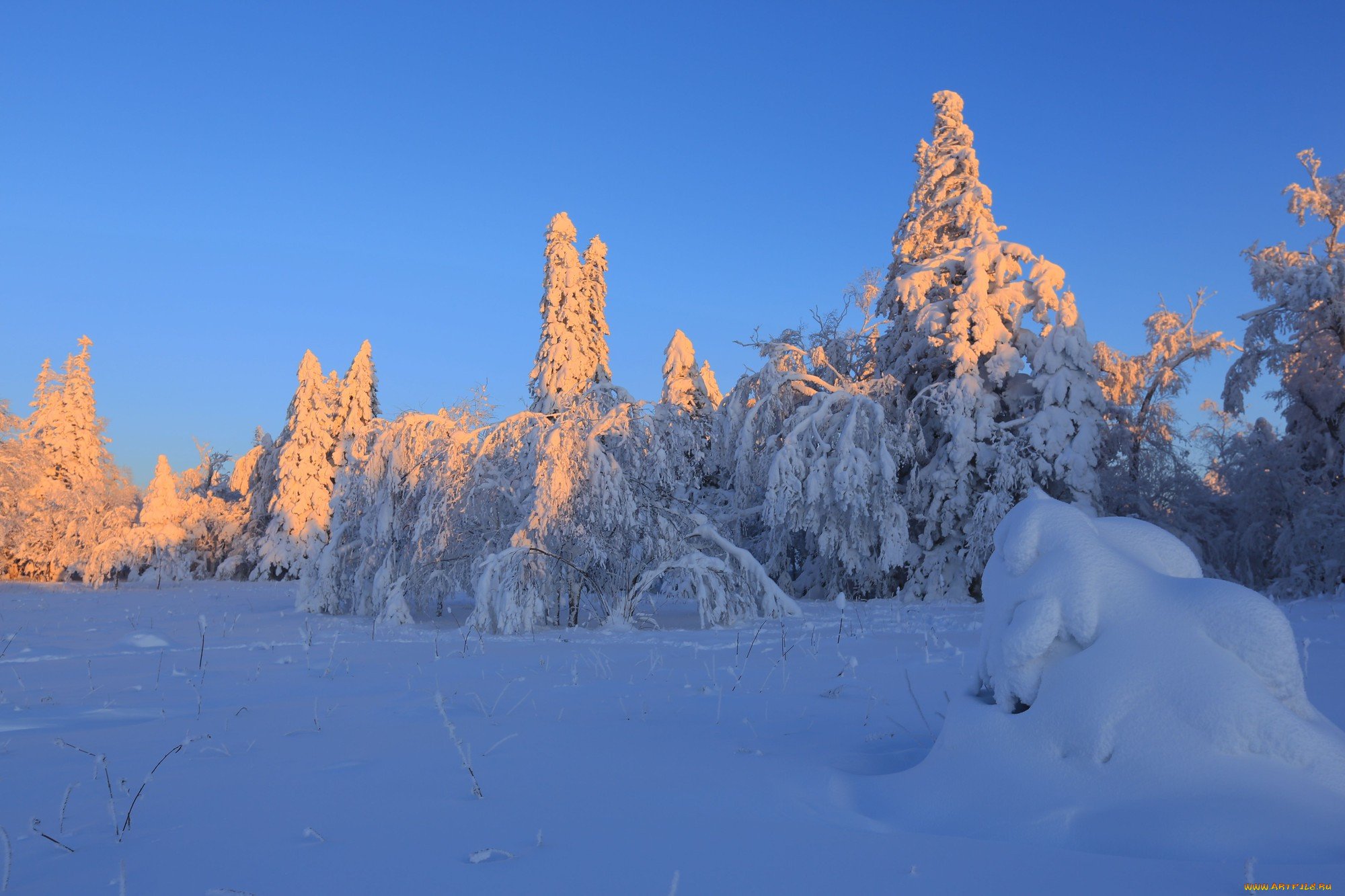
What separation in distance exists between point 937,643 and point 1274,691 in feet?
19.0

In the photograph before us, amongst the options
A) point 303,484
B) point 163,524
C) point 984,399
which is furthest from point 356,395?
point 984,399

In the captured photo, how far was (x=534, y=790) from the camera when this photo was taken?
293 centimetres

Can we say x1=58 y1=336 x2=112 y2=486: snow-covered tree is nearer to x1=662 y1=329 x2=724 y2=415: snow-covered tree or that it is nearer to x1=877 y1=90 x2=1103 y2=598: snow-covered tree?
x1=662 y1=329 x2=724 y2=415: snow-covered tree

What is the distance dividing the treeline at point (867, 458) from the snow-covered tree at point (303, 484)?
9.49m

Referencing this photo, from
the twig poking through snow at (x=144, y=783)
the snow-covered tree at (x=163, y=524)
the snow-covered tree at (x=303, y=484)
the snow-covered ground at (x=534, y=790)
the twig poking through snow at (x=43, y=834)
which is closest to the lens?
the snow-covered ground at (x=534, y=790)

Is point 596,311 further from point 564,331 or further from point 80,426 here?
point 80,426

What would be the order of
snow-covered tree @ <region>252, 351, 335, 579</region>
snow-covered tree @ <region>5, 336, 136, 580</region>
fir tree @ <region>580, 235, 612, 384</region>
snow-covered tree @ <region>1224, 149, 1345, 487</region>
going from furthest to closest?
1. snow-covered tree @ <region>252, 351, 335, 579</region>
2. snow-covered tree @ <region>5, 336, 136, 580</region>
3. fir tree @ <region>580, 235, 612, 384</region>
4. snow-covered tree @ <region>1224, 149, 1345, 487</region>

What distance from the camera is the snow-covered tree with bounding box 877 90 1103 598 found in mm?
18203

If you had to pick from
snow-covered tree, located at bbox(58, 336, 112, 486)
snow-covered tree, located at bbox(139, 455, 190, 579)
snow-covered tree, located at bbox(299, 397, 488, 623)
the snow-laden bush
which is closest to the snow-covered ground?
the snow-laden bush

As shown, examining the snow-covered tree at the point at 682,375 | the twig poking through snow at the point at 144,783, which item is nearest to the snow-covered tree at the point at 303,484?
the snow-covered tree at the point at 682,375

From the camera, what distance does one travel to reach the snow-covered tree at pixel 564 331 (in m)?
19.9

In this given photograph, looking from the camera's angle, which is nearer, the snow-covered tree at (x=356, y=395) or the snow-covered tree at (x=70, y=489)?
the snow-covered tree at (x=70, y=489)

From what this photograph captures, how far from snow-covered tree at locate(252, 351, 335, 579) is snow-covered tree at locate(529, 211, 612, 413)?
1870 cm

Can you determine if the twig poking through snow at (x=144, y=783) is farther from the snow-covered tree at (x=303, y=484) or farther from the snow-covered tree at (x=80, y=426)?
the snow-covered tree at (x=80, y=426)
